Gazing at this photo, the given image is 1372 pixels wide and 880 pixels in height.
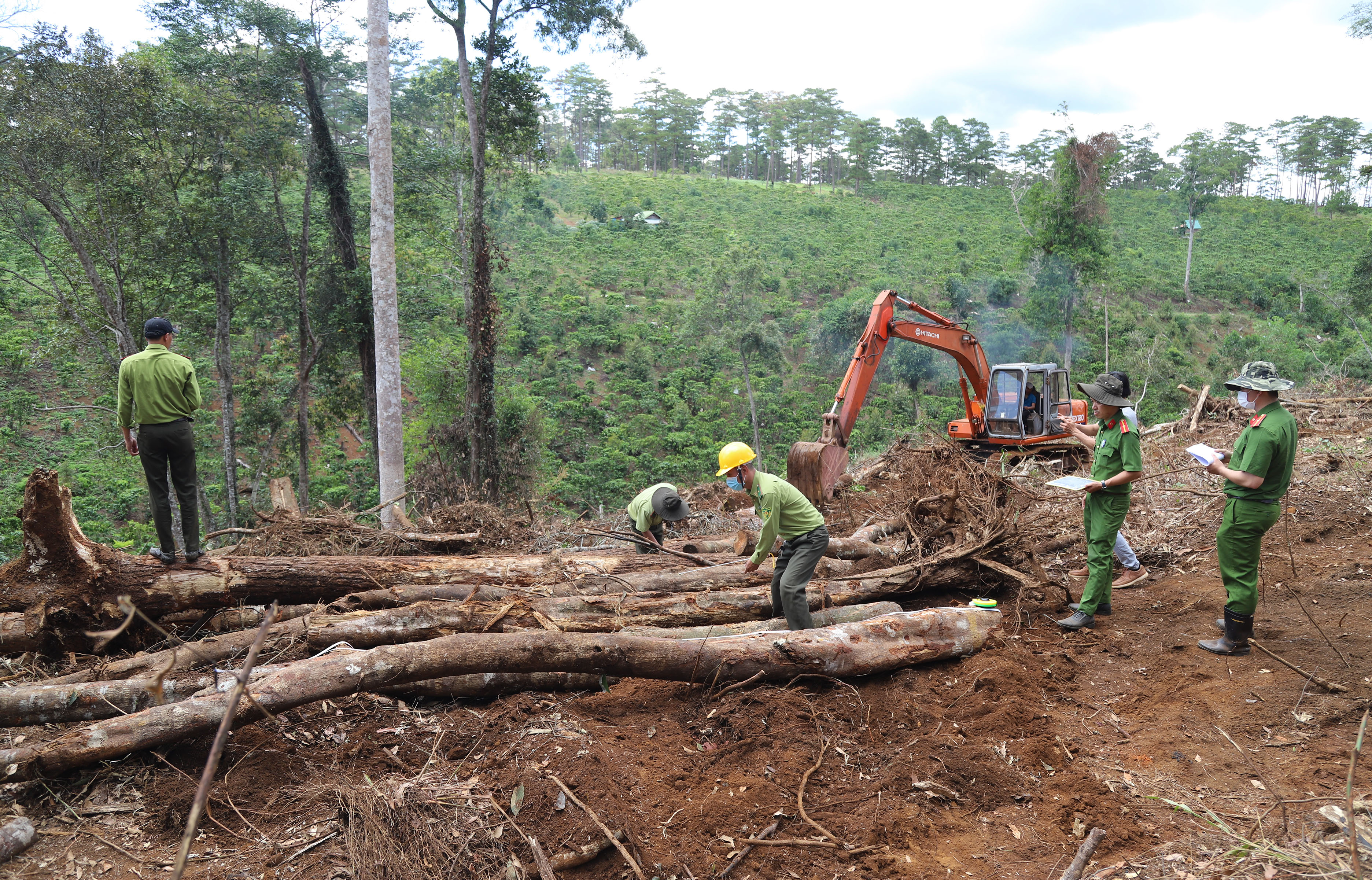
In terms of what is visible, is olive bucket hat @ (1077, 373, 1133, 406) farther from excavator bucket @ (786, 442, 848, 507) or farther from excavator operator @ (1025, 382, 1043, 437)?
excavator operator @ (1025, 382, 1043, 437)

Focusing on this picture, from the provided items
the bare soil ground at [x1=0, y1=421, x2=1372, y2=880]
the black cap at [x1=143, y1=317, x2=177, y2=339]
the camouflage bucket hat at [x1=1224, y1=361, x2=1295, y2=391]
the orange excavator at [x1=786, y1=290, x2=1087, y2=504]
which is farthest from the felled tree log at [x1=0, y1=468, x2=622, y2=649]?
the orange excavator at [x1=786, y1=290, x2=1087, y2=504]

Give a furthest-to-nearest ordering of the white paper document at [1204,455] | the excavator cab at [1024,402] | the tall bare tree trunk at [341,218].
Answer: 1. the tall bare tree trunk at [341,218]
2. the excavator cab at [1024,402]
3. the white paper document at [1204,455]

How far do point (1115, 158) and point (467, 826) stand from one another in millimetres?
31273

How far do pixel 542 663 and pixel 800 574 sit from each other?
204cm

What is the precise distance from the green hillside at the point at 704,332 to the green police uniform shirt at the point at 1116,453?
35.1 ft

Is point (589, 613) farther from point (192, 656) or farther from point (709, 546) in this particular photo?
point (192, 656)

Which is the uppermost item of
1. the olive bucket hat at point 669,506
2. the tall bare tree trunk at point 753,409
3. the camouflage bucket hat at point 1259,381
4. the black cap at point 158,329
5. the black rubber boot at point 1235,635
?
the black cap at point 158,329

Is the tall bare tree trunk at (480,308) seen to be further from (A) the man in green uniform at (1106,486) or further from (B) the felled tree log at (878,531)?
(A) the man in green uniform at (1106,486)

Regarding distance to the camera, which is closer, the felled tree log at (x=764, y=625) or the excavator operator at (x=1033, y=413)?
the felled tree log at (x=764, y=625)

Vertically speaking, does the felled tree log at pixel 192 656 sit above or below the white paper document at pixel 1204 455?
below

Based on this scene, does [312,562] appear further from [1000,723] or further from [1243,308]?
[1243,308]

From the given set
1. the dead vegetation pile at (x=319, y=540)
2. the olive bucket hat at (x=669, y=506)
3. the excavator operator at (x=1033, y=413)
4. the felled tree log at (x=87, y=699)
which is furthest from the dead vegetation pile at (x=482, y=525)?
the excavator operator at (x=1033, y=413)

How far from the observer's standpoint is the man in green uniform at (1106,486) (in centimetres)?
551

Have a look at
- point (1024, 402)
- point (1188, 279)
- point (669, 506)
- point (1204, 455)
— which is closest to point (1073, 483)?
point (1204, 455)
